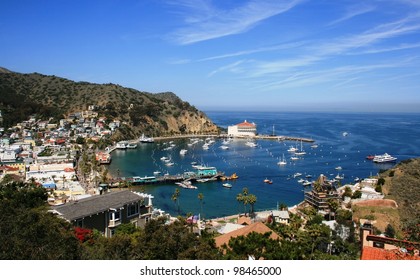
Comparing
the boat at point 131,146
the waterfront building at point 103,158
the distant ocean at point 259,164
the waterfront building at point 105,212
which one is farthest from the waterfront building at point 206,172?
the boat at point 131,146

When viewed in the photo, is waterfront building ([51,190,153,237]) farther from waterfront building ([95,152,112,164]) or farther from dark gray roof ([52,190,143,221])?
waterfront building ([95,152,112,164])

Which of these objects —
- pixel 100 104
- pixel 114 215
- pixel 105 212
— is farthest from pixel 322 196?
pixel 100 104

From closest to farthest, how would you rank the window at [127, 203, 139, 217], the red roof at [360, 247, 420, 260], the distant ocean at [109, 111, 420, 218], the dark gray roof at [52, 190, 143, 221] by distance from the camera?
the red roof at [360, 247, 420, 260], the dark gray roof at [52, 190, 143, 221], the window at [127, 203, 139, 217], the distant ocean at [109, 111, 420, 218]

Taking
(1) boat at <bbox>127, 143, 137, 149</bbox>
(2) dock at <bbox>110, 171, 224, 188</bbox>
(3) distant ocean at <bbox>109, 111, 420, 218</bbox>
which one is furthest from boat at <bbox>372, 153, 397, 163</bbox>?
(1) boat at <bbox>127, 143, 137, 149</bbox>

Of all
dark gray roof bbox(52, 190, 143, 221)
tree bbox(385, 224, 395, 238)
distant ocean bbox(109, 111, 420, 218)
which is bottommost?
distant ocean bbox(109, 111, 420, 218)

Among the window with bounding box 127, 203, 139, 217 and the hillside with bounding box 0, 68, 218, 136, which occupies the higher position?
the hillside with bounding box 0, 68, 218, 136

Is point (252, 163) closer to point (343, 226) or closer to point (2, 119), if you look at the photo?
point (343, 226)

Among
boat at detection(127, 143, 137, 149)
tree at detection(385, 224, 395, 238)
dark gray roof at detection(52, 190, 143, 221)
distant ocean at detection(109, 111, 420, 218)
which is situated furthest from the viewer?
boat at detection(127, 143, 137, 149)

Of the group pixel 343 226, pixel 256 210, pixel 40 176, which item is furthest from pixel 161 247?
pixel 40 176
